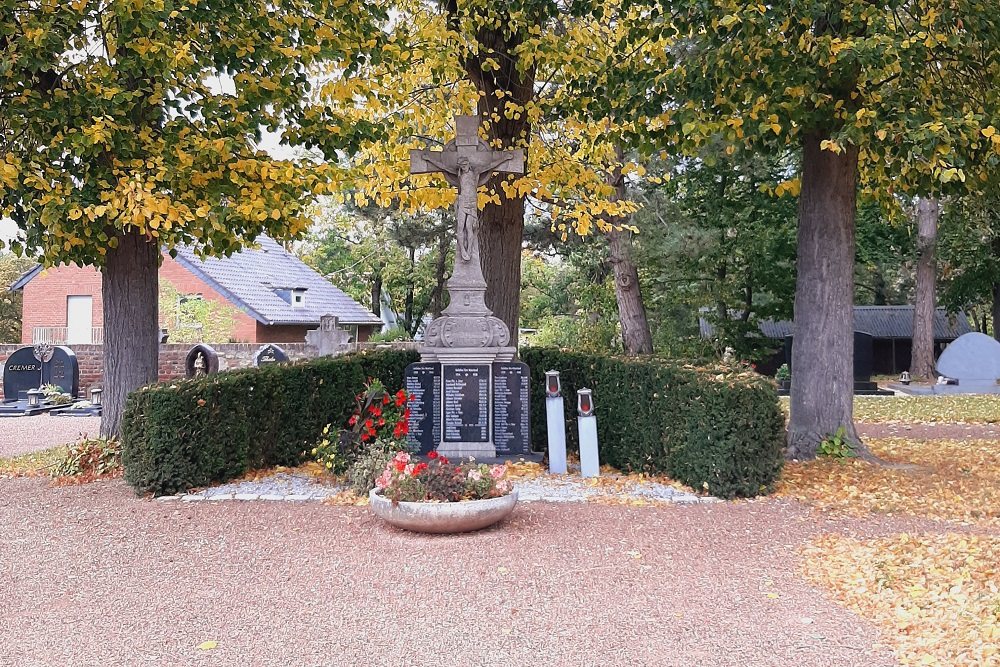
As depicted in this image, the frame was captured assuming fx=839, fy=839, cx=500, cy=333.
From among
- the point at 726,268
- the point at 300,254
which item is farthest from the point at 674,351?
the point at 300,254

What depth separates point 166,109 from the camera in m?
9.41

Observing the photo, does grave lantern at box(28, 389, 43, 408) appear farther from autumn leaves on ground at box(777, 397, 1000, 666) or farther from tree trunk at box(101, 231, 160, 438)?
autumn leaves on ground at box(777, 397, 1000, 666)

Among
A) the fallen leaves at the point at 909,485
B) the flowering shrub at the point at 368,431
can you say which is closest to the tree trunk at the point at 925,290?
the fallen leaves at the point at 909,485

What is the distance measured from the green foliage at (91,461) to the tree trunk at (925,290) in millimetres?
23641

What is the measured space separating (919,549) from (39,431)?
1420 centimetres

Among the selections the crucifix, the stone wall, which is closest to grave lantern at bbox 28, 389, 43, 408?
the stone wall

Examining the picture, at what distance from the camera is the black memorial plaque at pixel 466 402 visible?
943 centimetres

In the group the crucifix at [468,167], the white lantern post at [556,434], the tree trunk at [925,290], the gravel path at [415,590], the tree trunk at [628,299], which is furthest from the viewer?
the tree trunk at [925,290]

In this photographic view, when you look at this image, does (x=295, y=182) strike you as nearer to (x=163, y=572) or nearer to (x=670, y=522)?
(x=163, y=572)

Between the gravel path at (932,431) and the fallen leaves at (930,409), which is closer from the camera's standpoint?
the gravel path at (932,431)

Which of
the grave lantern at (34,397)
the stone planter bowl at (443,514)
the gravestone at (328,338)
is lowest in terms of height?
the stone planter bowl at (443,514)

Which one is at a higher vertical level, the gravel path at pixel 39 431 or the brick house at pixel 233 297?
the brick house at pixel 233 297

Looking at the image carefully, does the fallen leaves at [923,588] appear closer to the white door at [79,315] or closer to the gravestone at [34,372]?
the gravestone at [34,372]

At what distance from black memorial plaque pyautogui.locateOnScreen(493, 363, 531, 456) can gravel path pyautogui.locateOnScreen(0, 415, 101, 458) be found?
19.5 feet
